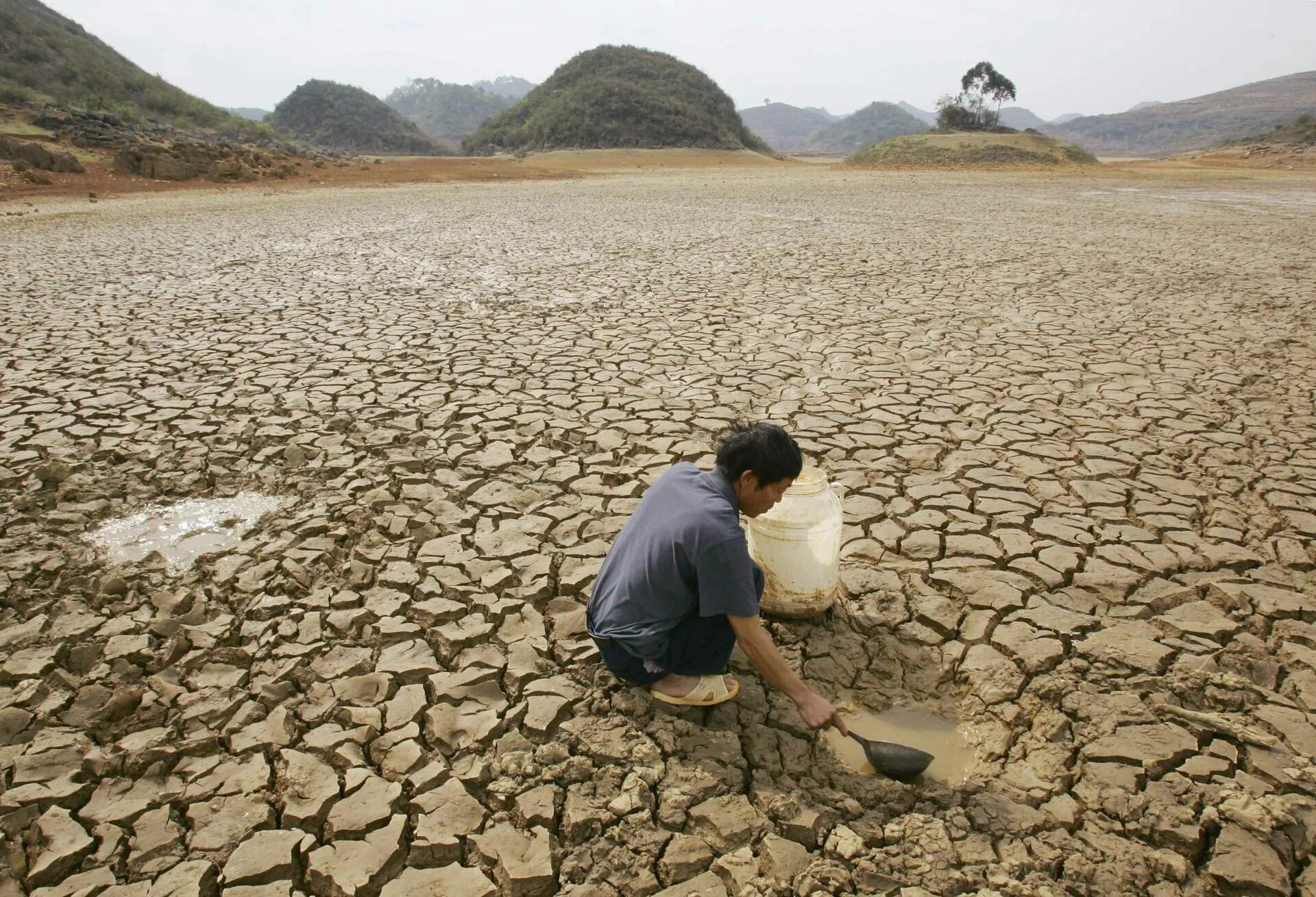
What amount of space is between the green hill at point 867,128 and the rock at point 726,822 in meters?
114

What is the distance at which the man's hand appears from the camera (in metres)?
2.04

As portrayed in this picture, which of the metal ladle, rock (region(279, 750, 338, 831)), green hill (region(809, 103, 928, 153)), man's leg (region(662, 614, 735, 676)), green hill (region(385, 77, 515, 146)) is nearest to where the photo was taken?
rock (region(279, 750, 338, 831))

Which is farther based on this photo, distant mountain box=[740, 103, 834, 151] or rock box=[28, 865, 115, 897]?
distant mountain box=[740, 103, 834, 151]

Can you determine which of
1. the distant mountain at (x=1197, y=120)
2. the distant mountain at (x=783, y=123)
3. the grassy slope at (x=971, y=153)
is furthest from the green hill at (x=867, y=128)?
the grassy slope at (x=971, y=153)

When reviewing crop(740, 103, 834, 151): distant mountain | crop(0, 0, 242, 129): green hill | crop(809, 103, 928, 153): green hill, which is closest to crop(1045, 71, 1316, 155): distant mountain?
crop(809, 103, 928, 153): green hill

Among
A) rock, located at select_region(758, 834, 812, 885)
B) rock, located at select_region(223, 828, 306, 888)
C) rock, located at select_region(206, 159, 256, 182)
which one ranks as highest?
rock, located at select_region(206, 159, 256, 182)

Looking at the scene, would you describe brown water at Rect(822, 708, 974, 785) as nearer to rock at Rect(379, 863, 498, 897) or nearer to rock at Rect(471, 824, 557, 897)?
rock at Rect(471, 824, 557, 897)

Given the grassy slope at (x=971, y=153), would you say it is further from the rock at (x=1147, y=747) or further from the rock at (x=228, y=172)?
the rock at (x=1147, y=747)

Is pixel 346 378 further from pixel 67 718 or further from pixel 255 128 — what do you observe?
pixel 255 128

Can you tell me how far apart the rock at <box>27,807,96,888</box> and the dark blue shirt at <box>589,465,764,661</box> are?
4.35 feet

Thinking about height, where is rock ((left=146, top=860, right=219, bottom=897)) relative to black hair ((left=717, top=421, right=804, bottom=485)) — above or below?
below

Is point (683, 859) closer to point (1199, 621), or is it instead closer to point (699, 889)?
point (699, 889)

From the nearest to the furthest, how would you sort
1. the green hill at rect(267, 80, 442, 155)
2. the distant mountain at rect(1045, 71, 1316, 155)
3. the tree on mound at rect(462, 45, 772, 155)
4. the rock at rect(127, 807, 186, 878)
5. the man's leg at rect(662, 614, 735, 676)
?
the rock at rect(127, 807, 186, 878) → the man's leg at rect(662, 614, 735, 676) → the tree on mound at rect(462, 45, 772, 155) → the green hill at rect(267, 80, 442, 155) → the distant mountain at rect(1045, 71, 1316, 155)

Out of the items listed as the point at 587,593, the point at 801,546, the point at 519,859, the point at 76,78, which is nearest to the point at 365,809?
the point at 519,859
